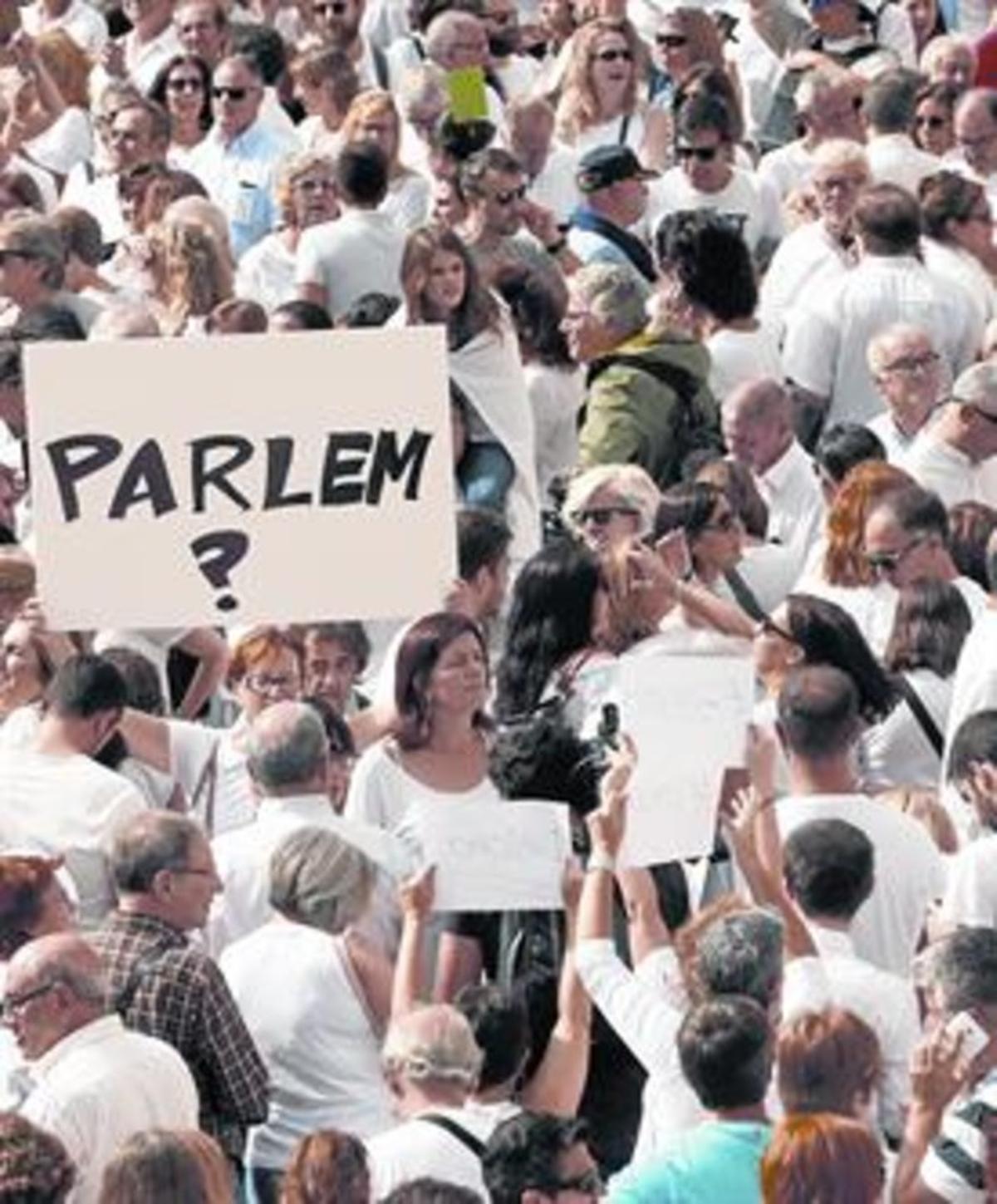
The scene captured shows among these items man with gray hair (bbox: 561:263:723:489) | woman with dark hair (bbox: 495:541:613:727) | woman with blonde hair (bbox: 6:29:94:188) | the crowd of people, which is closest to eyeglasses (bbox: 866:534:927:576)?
the crowd of people

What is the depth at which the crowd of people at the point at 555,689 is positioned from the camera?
11648 mm

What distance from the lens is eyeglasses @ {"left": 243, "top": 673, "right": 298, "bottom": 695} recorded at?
14164mm

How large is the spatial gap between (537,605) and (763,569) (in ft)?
5.13

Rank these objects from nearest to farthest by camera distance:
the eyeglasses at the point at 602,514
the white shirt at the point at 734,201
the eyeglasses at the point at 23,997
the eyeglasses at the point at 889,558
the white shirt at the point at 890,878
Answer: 1. the eyeglasses at the point at 23,997
2. the white shirt at the point at 890,878
3. the eyeglasses at the point at 889,558
4. the eyeglasses at the point at 602,514
5. the white shirt at the point at 734,201

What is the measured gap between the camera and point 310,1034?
41.0 ft

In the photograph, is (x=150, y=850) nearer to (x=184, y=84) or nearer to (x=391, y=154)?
(x=391, y=154)

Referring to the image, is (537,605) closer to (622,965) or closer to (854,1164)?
(622,965)

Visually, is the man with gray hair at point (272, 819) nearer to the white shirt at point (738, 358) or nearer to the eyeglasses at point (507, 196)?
the white shirt at point (738, 358)

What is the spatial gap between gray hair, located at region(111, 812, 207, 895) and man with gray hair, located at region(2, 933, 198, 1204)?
1.69 feet

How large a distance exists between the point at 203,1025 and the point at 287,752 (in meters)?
1.13

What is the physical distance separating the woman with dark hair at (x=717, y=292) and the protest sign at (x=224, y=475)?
304 centimetres

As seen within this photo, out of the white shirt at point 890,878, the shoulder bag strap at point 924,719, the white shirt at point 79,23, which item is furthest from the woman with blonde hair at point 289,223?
the white shirt at point 890,878

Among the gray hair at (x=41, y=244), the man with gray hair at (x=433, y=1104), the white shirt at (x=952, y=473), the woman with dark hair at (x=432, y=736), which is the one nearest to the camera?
the man with gray hair at (x=433, y=1104)

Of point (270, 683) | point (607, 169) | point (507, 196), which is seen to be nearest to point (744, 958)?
point (270, 683)
